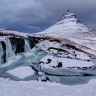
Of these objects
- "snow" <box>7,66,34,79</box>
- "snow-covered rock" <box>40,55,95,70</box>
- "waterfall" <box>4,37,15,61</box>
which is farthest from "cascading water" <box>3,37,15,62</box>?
"snow" <box>7,66,34,79</box>

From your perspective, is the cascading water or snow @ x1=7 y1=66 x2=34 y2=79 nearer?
snow @ x1=7 y1=66 x2=34 y2=79

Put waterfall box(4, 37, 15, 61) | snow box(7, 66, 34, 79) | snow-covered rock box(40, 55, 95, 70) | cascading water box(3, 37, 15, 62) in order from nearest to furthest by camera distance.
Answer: snow box(7, 66, 34, 79) → snow-covered rock box(40, 55, 95, 70) → waterfall box(4, 37, 15, 61) → cascading water box(3, 37, 15, 62)

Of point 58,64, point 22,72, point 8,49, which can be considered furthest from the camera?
point 8,49

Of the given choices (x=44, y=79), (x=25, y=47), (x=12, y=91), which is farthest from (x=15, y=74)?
(x=25, y=47)

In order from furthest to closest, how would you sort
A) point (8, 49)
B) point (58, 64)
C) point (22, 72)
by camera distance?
point (8, 49), point (58, 64), point (22, 72)

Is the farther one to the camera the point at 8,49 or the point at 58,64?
the point at 8,49

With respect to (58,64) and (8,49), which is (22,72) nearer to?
(58,64)

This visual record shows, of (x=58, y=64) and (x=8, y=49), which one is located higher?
(x=8, y=49)

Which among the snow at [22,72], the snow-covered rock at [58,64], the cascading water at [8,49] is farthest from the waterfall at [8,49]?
the snow at [22,72]

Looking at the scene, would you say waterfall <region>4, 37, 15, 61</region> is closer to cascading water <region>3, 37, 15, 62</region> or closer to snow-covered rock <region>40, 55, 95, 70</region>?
cascading water <region>3, 37, 15, 62</region>

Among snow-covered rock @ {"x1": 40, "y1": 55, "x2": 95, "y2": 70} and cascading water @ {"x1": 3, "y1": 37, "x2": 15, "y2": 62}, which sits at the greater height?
cascading water @ {"x1": 3, "y1": 37, "x2": 15, "y2": 62}

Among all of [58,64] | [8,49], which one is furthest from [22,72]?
[8,49]

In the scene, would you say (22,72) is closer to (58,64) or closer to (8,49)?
(58,64)

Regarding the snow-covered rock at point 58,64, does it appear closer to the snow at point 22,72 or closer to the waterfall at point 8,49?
the snow at point 22,72
